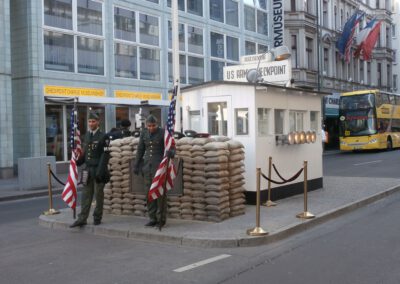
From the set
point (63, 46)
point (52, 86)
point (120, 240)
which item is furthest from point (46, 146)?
point (120, 240)

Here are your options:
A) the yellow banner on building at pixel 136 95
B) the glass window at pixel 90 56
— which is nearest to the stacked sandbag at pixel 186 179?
the glass window at pixel 90 56

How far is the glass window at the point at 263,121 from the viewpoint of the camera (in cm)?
1088

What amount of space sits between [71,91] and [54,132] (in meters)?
1.79

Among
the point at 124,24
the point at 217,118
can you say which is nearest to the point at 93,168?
the point at 217,118

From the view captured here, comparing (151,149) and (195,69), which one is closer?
(151,149)

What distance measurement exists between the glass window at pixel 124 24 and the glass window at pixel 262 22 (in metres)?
11.7

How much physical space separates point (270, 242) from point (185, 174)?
2.08 metres

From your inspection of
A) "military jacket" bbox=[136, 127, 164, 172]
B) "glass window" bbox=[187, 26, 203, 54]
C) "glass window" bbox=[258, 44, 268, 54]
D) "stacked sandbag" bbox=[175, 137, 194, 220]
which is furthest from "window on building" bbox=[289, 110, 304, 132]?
"glass window" bbox=[258, 44, 268, 54]

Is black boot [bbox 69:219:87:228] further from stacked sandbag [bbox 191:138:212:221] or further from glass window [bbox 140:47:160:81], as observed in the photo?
glass window [bbox 140:47:160:81]

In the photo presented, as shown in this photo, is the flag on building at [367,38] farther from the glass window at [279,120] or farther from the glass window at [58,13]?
the glass window at [279,120]

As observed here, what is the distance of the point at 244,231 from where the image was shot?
803 centimetres

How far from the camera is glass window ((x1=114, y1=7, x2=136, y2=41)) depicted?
23234 millimetres

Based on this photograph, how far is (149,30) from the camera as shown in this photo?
25.0 m

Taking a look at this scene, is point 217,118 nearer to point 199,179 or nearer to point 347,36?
point 199,179
